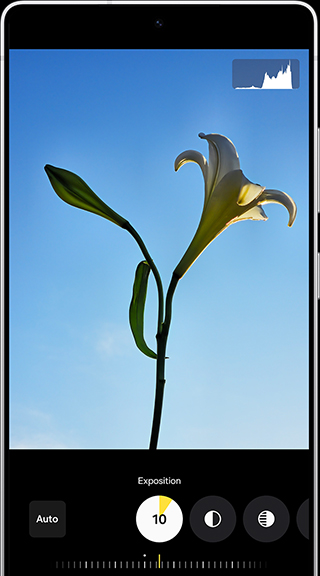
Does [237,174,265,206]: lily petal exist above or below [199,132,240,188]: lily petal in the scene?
below

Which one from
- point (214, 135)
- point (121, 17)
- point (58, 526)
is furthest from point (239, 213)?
point (58, 526)

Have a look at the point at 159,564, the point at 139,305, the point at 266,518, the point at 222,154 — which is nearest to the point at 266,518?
the point at 266,518

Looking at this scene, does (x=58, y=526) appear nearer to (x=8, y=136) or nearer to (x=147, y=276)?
(x=147, y=276)

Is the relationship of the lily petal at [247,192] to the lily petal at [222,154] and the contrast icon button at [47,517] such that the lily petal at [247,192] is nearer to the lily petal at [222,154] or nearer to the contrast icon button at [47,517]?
the lily petal at [222,154]

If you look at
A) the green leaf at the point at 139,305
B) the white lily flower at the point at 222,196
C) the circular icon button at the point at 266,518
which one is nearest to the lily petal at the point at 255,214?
the white lily flower at the point at 222,196

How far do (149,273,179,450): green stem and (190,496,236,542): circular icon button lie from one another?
0.07 metres

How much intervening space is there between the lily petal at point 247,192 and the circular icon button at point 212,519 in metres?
0.28

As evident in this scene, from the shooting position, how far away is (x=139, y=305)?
1.29 feet

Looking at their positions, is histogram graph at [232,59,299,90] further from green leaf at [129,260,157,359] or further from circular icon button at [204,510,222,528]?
circular icon button at [204,510,222,528]

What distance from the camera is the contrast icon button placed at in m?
0.37

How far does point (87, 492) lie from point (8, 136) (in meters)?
0.34

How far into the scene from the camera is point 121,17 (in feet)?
1.28

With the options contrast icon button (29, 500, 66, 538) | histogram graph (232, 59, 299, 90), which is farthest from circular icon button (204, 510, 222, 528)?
histogram graph (232, 59, 299, 90)

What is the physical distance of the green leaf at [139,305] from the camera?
38 centimetres
